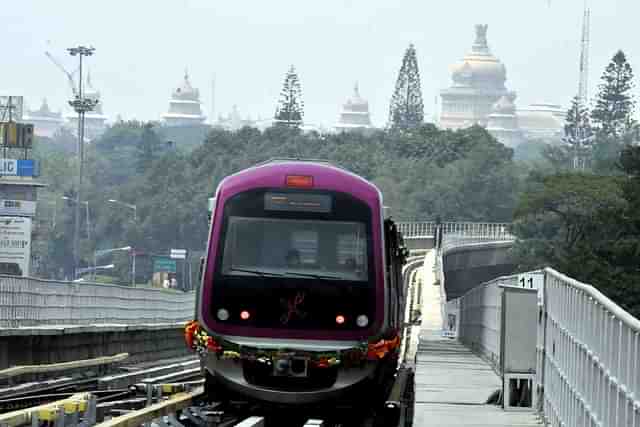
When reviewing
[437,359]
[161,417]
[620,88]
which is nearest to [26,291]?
[437,359]

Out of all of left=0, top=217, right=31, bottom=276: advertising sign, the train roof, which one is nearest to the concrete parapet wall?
the train roof

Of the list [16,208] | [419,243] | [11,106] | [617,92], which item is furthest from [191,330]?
[617,92]

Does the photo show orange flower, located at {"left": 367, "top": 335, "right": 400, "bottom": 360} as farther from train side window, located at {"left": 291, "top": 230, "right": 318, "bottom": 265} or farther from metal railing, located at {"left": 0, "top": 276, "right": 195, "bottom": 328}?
metal railing, located at {"left": 0, "top": 276, "right": 195, "bottom": 328}

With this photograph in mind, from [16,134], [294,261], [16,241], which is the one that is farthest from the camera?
[16,134]

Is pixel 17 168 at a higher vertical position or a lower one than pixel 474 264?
higher

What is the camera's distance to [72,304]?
3941 cm

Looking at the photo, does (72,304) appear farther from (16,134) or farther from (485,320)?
(16,134)

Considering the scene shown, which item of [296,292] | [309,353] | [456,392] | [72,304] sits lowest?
[456,392]

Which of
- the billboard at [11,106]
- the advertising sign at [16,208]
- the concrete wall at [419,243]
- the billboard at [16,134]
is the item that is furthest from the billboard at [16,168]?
the concrete wall at [419,243]

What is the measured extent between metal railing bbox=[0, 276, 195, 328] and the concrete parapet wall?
99 cm

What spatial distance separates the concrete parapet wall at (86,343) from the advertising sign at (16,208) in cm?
7931

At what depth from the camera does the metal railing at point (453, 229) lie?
133m

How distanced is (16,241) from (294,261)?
276 feet

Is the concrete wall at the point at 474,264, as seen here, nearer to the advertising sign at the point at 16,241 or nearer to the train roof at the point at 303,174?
the advertising sign at the point at 16,241
